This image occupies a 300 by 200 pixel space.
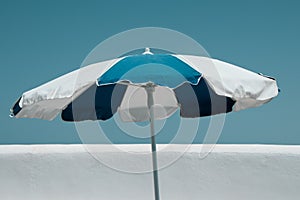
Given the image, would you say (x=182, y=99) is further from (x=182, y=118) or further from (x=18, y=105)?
(x=18, y=105)

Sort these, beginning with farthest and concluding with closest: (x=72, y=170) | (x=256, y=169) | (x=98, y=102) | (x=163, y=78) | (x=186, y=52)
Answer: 1. (x=72, y=170)
2. (x=256, y=169)
3. (x=98, y=102)
4. (x=186, y=52)
5. (x=163, y=78)

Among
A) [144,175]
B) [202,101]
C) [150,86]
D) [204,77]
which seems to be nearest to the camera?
[204,77]

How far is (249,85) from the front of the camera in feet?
9.19

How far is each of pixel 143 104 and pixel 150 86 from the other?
1.18 metres

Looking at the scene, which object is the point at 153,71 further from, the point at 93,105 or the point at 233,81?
the point at 93,105

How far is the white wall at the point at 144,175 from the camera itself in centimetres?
520

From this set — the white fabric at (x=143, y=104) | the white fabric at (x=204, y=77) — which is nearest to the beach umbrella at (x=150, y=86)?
the white fabric at (x=204, y=77)

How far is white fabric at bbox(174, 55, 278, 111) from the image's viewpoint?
8.84 ft

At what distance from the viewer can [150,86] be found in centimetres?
306

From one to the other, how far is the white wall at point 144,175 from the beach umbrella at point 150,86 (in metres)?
1.68

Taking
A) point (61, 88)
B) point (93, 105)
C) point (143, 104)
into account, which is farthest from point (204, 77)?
point (143, 104)

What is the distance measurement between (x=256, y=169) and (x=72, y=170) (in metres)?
2.15

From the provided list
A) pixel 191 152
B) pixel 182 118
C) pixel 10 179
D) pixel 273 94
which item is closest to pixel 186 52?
pixel 273 94

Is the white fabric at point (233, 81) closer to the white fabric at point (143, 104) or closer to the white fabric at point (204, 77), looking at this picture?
the white fabric at point (204, 77)
